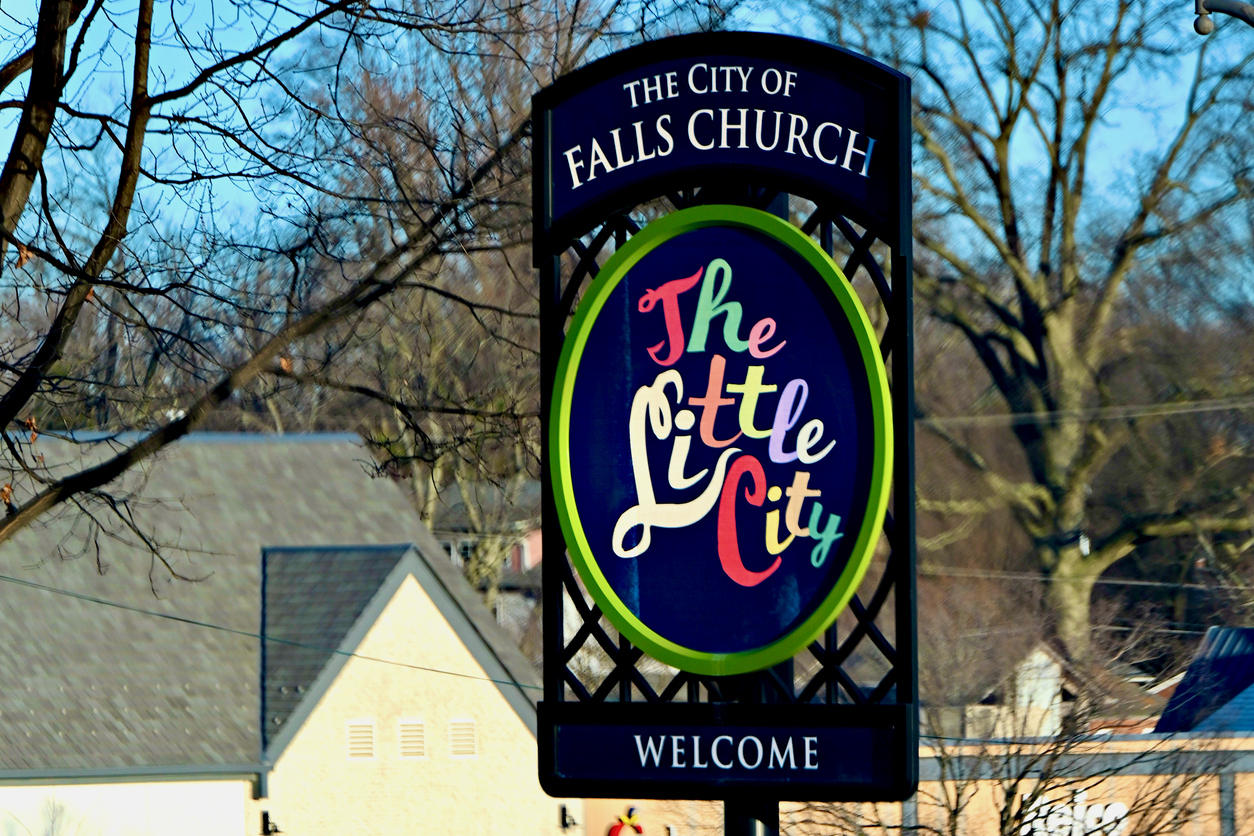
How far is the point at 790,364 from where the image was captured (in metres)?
6.38

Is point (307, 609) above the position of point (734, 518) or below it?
above

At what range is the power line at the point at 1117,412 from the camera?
103 ft

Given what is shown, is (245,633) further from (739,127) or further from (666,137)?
(739,127)

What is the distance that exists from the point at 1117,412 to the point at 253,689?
1766 centimetres

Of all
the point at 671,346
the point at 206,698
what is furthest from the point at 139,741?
the point at 671,346

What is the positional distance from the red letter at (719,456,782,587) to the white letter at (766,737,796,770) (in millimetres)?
639

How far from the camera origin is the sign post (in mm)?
6230

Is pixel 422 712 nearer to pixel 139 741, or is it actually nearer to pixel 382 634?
pixel 382 634

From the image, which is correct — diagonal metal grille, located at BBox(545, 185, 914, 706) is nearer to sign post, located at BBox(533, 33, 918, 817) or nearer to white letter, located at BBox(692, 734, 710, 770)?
sign post, located at BBox(533, 33, 918, 817)

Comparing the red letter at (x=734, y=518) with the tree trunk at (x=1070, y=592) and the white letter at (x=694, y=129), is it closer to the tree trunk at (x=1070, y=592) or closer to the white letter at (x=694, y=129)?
the white letter at (x=694, y=129)

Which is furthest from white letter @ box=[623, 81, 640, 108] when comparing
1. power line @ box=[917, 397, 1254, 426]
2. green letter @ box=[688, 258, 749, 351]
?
power line @ box=[917, 397, 1254, 426]

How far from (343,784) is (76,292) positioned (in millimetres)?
18776

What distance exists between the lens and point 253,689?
26156 millimetres

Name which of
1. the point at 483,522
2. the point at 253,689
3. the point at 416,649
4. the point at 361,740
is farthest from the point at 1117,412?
the point at 483,522
